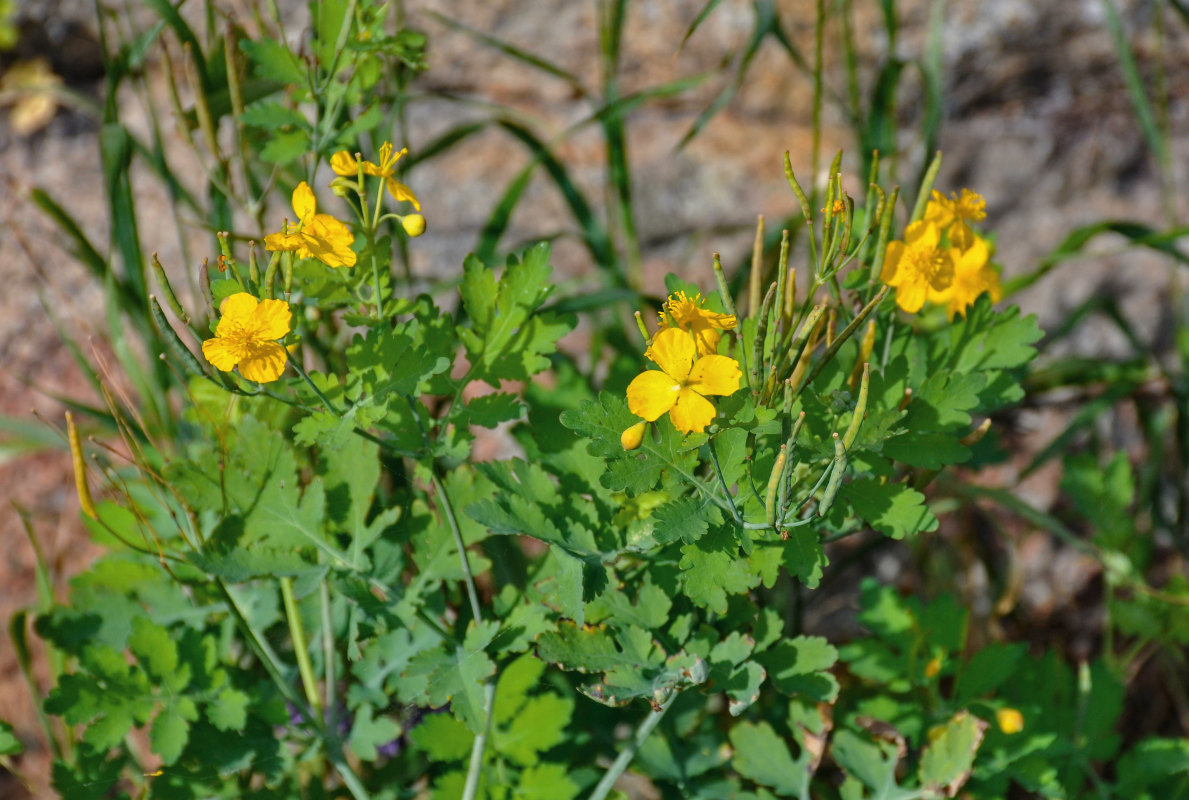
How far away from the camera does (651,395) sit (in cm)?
81

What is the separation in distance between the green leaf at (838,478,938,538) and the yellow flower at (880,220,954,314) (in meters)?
0.20

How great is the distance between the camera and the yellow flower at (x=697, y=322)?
2.83 feet

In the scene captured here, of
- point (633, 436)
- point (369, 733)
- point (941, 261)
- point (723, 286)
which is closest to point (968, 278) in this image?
point (941, 261)

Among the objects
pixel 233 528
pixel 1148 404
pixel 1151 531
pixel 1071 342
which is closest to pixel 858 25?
pixel 1071 342

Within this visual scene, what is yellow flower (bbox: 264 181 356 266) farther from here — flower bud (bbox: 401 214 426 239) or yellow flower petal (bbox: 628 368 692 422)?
yellow flower petal (bbox: 628 368 692 422)

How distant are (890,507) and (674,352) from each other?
12.5 inches

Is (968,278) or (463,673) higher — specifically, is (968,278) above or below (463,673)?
above

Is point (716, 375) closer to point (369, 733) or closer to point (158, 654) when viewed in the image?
point (369, 733)

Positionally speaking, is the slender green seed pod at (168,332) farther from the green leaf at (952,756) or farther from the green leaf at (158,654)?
the green leaf at (952,756)

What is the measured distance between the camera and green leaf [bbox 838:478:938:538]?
932 millimetres

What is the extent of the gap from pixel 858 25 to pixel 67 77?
78.8 inches

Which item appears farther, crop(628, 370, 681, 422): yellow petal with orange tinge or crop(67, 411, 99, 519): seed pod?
crop(67, 411, 99, 519): seed pod

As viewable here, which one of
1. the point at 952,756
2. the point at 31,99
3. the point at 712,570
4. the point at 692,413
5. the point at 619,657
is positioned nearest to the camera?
the point at 692,413

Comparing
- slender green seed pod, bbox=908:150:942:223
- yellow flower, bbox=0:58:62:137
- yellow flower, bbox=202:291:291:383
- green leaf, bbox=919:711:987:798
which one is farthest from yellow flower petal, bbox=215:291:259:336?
yellow flower, bbox=0:58:62:137
